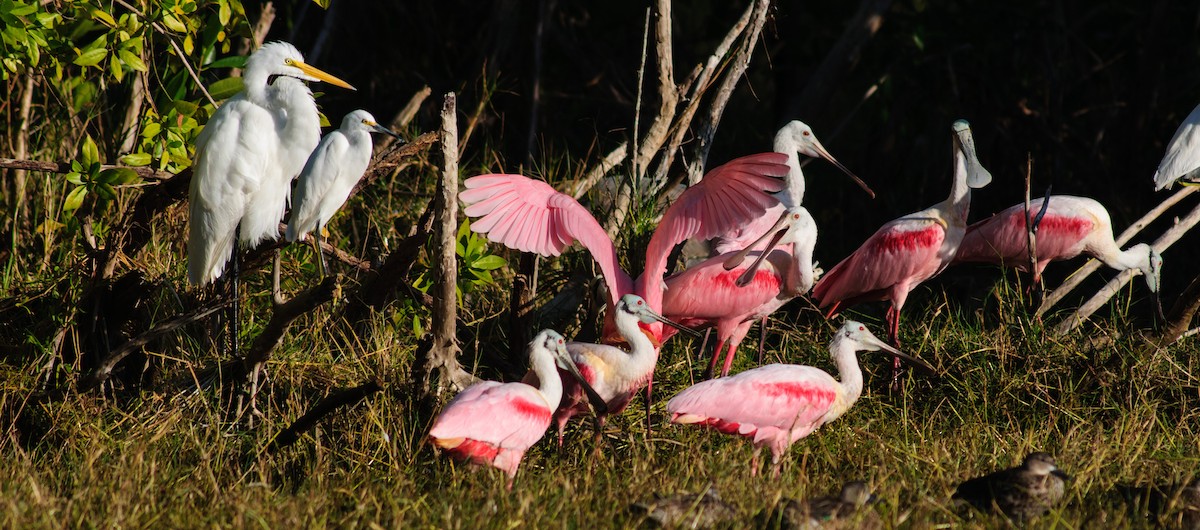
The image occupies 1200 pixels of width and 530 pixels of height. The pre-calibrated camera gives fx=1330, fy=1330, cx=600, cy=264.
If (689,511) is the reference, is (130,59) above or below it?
above

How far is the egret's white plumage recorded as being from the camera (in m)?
5.08

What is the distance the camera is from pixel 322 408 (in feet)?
15.3

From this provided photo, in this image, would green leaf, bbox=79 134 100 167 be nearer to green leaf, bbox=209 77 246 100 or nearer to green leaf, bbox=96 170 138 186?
green leaf, bbox=96 170 138 186

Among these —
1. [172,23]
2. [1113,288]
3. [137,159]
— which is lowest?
[1113,288]

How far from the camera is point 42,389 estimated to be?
5477 mm

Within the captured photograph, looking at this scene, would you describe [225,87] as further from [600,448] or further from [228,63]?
[600,448]

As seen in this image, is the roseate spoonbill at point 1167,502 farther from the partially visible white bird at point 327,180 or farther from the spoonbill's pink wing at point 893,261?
the partially visible white bird at point 327,180

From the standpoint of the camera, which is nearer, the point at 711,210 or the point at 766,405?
the point at 766,405

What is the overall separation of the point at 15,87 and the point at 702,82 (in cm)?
354

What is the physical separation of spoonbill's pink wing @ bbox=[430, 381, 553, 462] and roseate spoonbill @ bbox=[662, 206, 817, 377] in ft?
4.60

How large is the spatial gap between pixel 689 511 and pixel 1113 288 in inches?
126

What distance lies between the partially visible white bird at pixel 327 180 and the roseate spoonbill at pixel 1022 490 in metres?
2.52

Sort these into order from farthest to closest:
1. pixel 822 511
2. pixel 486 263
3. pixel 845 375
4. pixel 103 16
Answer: pixel 486 263
pixel 845 375
pixel 103 16
pixel 822 511

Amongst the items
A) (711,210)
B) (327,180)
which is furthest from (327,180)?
(711,210)
